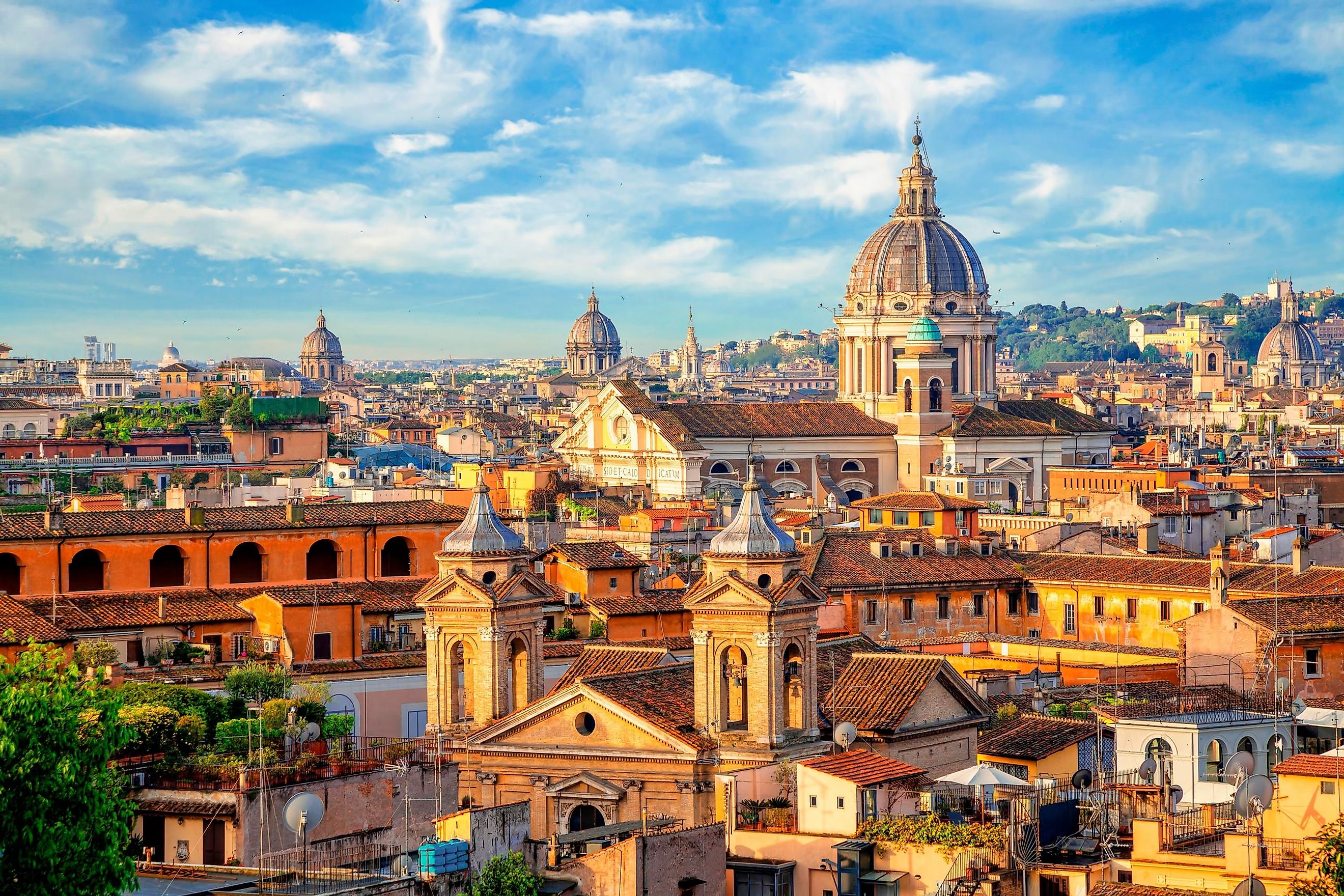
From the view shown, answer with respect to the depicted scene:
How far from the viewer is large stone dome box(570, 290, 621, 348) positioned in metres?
188

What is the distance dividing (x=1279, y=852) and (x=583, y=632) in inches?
672

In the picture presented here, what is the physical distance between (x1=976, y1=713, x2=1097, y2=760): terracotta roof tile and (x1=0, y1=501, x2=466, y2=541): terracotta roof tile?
1274 centimetres

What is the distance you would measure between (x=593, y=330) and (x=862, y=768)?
167m

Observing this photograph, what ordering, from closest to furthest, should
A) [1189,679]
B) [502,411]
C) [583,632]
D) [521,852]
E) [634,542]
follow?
[521,852] → [1189,679] → [583,632] → [634,542] → [502,411]

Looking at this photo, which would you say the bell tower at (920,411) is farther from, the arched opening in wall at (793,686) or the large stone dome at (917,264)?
the arched opening in wall at (793,686)

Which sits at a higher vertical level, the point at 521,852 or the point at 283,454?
the point at 283,454

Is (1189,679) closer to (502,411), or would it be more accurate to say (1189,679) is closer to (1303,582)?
(1303,582)

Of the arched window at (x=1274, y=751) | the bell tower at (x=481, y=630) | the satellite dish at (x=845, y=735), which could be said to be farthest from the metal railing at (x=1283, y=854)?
the bell tower at (x=481, y=630)

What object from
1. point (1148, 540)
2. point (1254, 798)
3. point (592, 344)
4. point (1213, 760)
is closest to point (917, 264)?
point (1148, 540)

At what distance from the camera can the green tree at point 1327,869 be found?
16.3 meters

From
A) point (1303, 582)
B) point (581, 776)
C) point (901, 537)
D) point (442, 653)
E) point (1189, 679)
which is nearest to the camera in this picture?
point (581, 776)

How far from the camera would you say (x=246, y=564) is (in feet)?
115

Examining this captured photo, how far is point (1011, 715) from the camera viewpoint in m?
26.7

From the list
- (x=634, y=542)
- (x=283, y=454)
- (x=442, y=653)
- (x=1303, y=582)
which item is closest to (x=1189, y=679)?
(x=1303, y=582)
